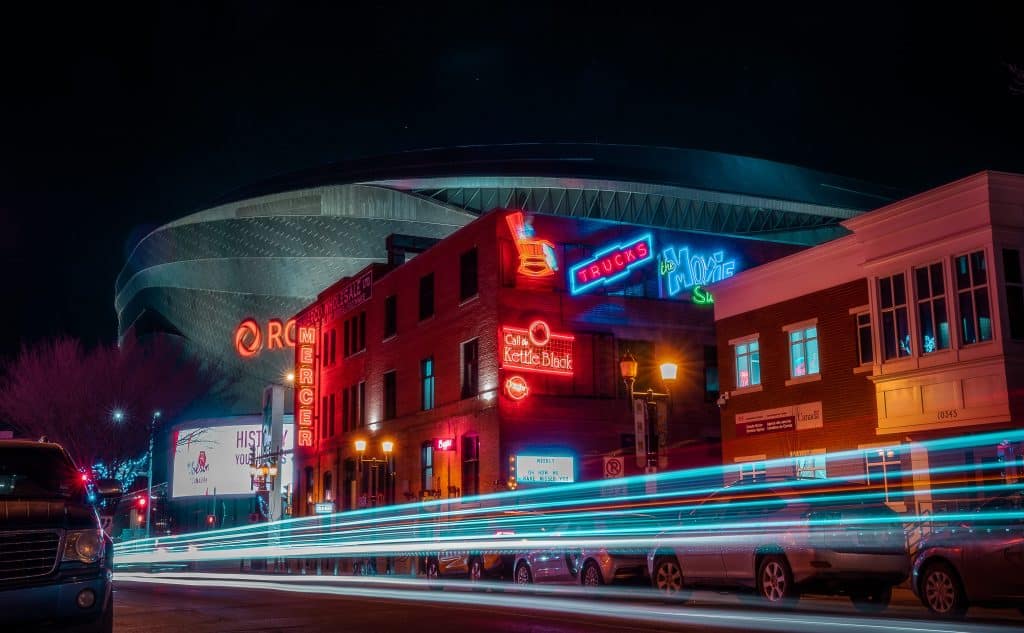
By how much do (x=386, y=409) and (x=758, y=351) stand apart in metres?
20.7

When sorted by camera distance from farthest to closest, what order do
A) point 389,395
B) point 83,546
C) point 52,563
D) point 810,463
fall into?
point 389,395 → point 810,463 → point 83,546 → point 52,563

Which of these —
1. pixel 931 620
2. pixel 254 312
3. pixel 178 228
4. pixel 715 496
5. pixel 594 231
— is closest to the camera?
pixel 931 620

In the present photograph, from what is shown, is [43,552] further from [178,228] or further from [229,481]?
[178,228]

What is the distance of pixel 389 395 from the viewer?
46.3 m

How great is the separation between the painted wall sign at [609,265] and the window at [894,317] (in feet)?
42.2

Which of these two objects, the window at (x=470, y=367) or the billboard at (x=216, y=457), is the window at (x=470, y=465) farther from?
the billboard at (x=216, y=457)

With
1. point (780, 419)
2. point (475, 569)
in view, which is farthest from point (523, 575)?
point (780, 419)

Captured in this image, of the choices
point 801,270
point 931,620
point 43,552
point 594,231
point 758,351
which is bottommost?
point 931,620

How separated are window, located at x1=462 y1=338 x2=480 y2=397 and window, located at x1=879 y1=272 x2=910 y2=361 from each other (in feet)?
53.4

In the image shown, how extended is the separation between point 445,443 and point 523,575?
15.8m

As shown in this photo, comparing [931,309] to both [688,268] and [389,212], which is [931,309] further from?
[389,212]

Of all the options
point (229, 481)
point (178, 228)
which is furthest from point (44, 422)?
point (178, 228)

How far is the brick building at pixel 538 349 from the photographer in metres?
37.0

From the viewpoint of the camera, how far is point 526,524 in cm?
2500
